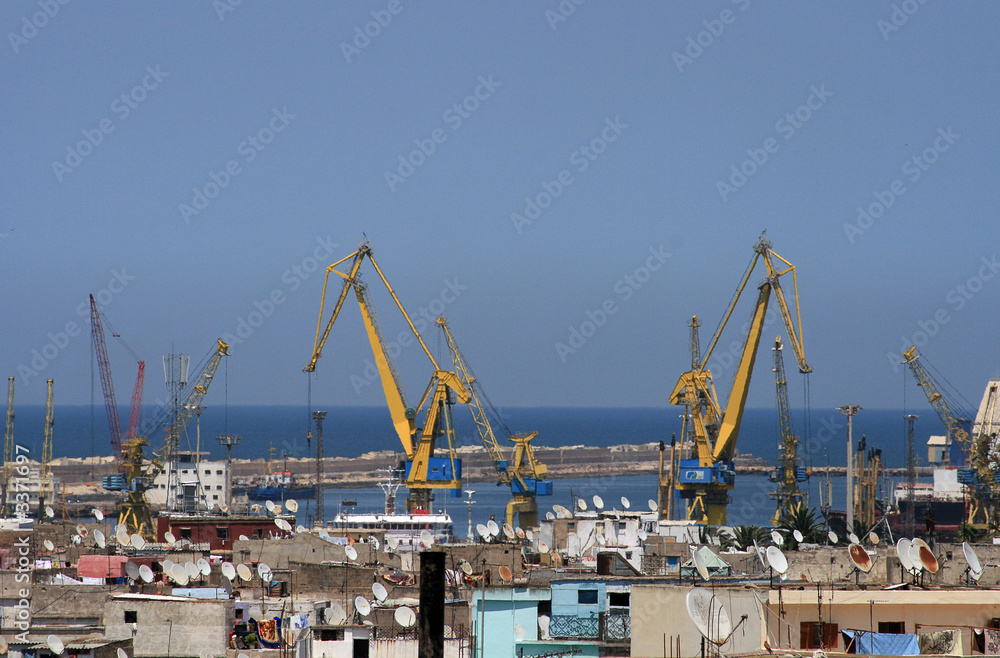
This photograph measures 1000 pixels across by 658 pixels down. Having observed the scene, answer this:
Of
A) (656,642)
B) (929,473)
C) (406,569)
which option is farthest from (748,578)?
(929,473)

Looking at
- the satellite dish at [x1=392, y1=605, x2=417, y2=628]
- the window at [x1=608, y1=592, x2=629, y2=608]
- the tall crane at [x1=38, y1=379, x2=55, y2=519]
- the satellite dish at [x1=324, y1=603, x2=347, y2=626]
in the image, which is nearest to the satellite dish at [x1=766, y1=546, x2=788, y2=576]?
the window at [x1=608, y1=592, x2=629, y2=608]

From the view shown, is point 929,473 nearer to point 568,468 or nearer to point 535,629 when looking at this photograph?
point 568,468

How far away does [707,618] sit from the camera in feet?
55.2

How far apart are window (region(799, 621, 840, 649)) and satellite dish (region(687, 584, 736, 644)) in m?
1.23

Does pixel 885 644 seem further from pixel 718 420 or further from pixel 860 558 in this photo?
pixel 718 420

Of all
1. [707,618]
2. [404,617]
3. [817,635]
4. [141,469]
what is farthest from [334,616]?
[141,469]

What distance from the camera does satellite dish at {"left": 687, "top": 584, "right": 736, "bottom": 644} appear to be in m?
16.7

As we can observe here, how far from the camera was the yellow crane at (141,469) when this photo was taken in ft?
249

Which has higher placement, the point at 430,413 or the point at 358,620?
the point at 430,413

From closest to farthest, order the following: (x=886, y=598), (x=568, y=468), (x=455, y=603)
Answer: (x=886, y=598) < (x=455, y=603) < (x=568, y=468)

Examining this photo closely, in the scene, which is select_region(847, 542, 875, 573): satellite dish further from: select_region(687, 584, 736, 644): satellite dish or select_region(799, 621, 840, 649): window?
select_region(687, 584, 736, 644): satellite dish

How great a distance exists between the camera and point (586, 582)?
A: 26.4 meters

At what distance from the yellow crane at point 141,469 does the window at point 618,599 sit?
169 feet

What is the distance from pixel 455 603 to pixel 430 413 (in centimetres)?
5168
